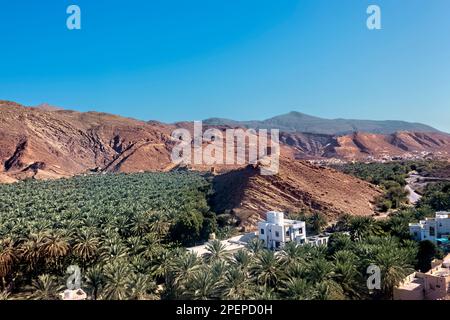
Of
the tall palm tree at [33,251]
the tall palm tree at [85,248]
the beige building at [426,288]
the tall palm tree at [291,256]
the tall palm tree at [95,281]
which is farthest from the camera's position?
the tall palm tree at [85,248]

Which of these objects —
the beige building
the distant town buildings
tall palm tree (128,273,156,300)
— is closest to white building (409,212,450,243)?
the beige building

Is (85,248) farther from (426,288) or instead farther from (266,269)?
(426,288)

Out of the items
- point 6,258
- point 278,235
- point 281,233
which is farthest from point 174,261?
point 278,235

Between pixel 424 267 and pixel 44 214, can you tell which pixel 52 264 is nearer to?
pixel 44 214

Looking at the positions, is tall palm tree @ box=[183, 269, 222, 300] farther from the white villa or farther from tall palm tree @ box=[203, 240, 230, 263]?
the white villa

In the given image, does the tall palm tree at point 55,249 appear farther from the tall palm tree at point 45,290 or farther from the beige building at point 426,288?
the beige building at point 426,288

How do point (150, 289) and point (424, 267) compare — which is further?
point (424, 267)

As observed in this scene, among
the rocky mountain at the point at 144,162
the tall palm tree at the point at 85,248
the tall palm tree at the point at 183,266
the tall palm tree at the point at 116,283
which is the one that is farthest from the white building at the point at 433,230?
the tall palm tree at the point at 85,248
